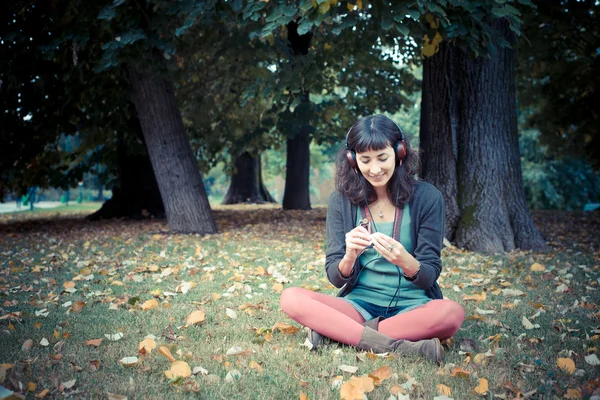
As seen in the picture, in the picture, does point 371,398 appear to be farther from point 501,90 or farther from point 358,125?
point 501,90

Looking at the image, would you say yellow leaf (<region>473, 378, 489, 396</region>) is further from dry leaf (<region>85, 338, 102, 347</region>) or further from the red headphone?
dry leaf (<region>85, 338, 102, 347</region>)

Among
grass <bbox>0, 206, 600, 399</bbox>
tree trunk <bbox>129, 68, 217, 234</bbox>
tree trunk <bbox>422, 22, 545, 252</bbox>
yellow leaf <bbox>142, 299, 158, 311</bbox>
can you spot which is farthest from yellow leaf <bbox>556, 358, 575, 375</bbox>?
tree trunk <bbox>129, 68, 217, 234</bbox>

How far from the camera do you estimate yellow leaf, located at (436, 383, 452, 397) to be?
283cm

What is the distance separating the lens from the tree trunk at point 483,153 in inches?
318

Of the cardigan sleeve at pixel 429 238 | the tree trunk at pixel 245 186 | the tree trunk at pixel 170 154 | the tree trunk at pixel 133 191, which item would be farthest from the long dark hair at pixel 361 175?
the tree trunk at pixel 245 186

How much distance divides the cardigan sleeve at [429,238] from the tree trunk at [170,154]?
7.04 m

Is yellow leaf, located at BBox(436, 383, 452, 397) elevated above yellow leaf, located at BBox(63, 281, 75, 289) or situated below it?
below

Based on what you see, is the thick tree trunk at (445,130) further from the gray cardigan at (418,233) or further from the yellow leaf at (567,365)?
the yellow leaf at (567,365)

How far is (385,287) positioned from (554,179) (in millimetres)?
24197

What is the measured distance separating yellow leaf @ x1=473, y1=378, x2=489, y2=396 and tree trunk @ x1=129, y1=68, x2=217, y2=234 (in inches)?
304

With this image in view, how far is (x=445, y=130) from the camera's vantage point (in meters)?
8.30

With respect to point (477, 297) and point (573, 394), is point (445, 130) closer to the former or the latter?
point (477, 297)

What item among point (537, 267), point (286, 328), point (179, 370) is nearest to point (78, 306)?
point (286, 328)

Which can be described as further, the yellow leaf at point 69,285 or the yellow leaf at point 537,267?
the yellow leaf at point 537,267
